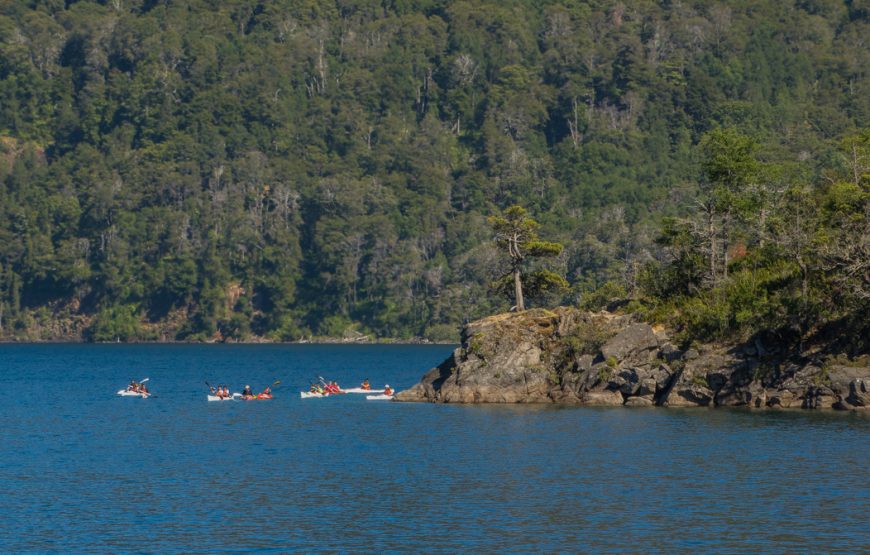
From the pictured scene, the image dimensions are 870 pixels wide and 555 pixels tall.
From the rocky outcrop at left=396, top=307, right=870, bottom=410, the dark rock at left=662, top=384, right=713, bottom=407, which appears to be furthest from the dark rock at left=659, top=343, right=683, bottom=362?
the dark rock at left=662, top=384, right=713, bottom=407

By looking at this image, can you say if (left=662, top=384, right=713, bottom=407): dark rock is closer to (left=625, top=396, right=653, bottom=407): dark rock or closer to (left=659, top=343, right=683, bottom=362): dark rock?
(left=625, top=396, right=653, bottom=407): dark rock

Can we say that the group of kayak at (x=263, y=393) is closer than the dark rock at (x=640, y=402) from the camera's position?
No

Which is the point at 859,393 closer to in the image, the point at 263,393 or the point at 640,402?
the point at 640,402

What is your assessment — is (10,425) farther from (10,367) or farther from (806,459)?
(10,367)

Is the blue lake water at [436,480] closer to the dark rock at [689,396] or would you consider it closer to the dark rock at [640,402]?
the dark rock at [689,396]

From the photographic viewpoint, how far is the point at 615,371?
85.5m

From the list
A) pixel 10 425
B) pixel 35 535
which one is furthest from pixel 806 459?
pixel 10 425

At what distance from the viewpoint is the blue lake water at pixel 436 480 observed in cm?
4784

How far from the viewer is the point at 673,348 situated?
275 ft

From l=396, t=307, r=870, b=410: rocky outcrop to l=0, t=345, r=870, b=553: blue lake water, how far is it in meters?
2.41

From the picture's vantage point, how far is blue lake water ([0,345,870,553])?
47.8m

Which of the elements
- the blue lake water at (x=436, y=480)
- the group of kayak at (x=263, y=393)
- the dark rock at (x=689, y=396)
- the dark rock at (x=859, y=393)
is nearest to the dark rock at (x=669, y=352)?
the dark rock at (x=689, y=396)

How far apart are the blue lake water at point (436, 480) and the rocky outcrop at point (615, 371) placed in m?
2.41

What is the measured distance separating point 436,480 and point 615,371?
93.2ft
